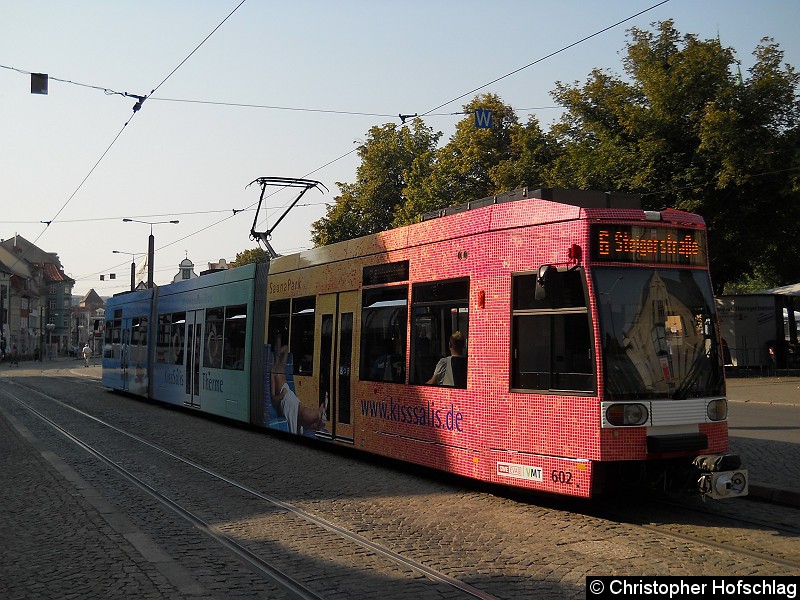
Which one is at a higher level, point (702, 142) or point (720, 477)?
point (702, 142)

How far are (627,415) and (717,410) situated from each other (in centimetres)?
107

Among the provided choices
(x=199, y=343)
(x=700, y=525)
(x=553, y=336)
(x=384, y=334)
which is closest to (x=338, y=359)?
(x=384, y=334)

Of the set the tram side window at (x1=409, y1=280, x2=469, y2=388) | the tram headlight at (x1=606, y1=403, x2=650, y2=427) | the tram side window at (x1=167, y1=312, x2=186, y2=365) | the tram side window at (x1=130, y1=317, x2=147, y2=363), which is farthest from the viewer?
the tram side window at (x1=130, y1=317, x2=147, y2=363)

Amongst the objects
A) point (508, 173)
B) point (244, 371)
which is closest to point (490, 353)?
point (244, 371)

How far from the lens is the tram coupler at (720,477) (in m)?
7.97

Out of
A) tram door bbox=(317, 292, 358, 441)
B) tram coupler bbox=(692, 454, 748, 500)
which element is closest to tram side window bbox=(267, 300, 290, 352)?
tram door bbox=(317, 292, 358, 441)

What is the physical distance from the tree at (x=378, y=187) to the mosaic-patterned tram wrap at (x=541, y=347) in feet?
138

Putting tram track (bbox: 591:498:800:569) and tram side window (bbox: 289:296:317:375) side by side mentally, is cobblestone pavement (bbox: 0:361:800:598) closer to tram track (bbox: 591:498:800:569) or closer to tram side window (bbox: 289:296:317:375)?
tram track (bbox: 591:498:800:569)

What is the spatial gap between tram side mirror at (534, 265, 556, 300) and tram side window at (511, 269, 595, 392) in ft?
0.08

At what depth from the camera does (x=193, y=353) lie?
68.3 ft

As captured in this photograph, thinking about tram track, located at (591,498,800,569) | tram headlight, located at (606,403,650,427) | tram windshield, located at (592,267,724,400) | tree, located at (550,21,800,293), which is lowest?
tram track, located at (591,498,800,569)

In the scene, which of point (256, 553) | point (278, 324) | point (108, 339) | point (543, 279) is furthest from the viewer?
point (108, 339)

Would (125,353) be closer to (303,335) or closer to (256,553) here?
(303,335)

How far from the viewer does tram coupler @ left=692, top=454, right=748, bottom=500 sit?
7.97 meters
